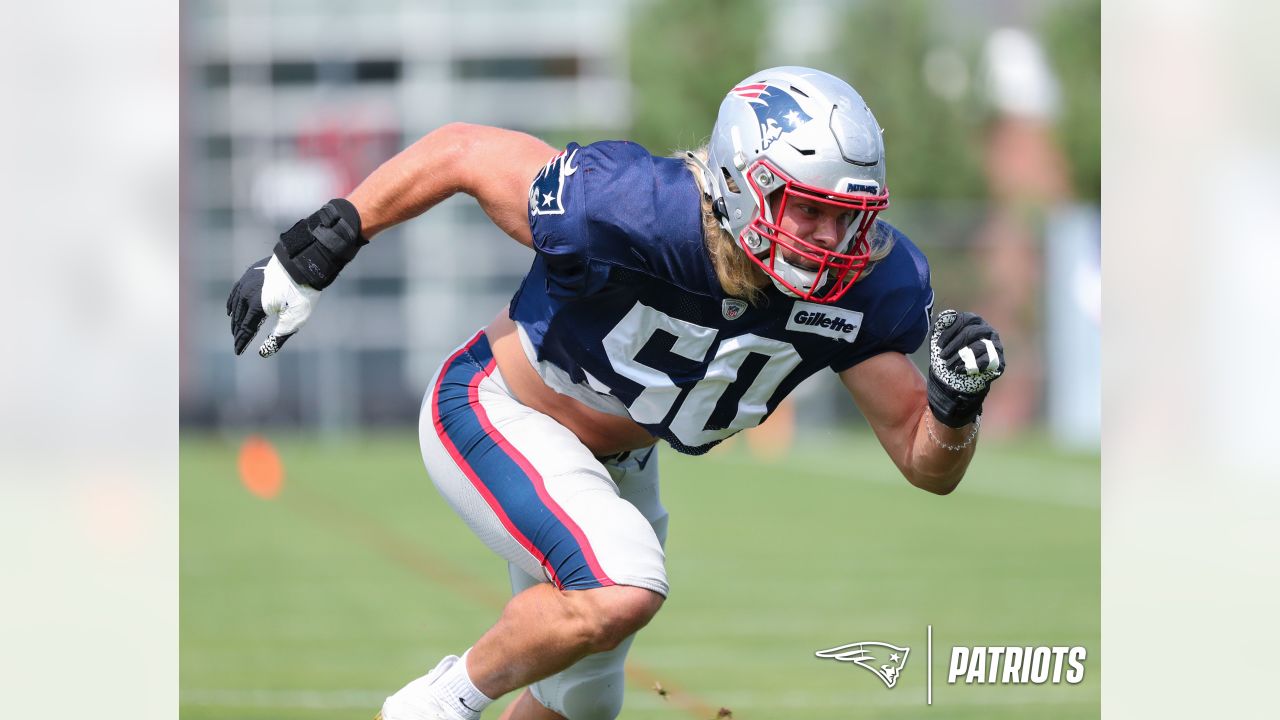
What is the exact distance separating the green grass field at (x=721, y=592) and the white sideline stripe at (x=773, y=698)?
0.04 feet

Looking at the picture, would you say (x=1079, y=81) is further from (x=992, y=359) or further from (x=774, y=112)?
(x=992, y=359)

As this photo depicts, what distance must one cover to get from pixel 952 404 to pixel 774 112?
2.69 ft

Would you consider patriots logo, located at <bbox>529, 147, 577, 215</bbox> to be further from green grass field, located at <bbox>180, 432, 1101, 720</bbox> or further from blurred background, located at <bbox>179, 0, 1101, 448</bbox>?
blurred background, located at <bbox>179, 0, 1101, 448</bbox>

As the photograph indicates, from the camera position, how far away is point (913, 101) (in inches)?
1195

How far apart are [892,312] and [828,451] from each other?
1909 cm

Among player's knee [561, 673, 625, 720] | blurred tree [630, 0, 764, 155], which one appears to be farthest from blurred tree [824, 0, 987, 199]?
player's knee [561, 673, 625, 720]

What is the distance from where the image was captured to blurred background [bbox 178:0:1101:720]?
728 cm

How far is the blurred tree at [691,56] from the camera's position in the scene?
31.0 meters

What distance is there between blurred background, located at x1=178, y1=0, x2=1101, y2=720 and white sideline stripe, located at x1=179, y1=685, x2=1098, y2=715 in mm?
26

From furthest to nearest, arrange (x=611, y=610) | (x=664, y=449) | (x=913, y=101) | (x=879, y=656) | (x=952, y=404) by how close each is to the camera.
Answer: (x=913, y=101) → (x=664, y=449) → (x=879, y=656) → (x=952, y=404) → (x=611, y=610)

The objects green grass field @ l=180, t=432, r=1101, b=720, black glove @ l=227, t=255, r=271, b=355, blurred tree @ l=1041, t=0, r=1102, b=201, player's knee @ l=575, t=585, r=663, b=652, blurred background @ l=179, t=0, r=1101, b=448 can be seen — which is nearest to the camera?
player's knee @ l=575, t=585, r=663, b=652

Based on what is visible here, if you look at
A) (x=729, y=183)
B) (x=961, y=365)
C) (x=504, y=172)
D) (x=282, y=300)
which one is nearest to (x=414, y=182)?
(x=504, y=172)
